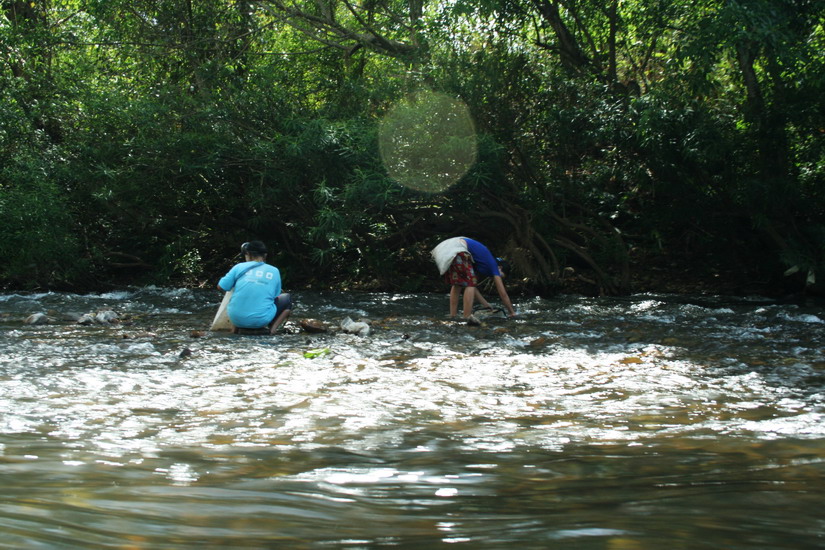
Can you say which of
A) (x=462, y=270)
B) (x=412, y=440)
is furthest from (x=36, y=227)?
(x=412, y=440)

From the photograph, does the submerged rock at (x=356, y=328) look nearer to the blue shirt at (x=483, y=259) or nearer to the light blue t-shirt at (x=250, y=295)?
the light blue t-shirt at (x=250, y=295)

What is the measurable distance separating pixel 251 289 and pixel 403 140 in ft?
16.7

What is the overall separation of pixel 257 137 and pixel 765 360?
10176mm

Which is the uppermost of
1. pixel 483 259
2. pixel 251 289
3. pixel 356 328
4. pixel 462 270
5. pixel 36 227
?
pixel 36 227

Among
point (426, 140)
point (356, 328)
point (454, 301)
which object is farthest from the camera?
point (426, 140)

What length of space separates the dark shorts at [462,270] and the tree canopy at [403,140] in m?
2.48

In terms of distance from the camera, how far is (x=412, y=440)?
431cm

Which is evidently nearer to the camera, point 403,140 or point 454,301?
point 454,301

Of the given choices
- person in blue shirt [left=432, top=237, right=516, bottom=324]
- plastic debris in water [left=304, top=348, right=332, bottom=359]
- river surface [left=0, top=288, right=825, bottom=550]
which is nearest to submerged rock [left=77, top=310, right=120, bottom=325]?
river surface [left=0, top=288, right=825, bottom=550]

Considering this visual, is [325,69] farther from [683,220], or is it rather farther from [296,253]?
[683,220]

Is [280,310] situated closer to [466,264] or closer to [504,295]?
[466,264]

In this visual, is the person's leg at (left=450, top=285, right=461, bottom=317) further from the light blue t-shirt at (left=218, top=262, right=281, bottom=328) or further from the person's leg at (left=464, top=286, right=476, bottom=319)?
the light blue t-shirt at (left=218, top=262, right=281, bottom=328)

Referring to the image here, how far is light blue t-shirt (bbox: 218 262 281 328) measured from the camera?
9.33 metres

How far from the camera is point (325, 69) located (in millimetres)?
17094
